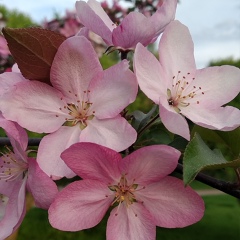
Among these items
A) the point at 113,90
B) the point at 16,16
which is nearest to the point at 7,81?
the point at 113,90

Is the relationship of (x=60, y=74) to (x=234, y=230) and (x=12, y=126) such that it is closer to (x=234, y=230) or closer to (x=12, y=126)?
(x=12, y=126)

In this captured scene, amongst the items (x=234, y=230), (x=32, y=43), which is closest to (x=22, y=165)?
(x=32, y=43)

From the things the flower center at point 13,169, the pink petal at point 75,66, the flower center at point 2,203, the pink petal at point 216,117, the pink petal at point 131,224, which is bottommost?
the flower center at point 2,203

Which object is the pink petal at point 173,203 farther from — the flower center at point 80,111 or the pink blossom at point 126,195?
the flower center at point 80,111

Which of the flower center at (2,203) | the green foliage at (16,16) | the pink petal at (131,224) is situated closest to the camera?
the pink petal at (131,224)

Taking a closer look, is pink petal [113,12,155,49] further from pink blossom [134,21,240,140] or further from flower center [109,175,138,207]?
flower center [109,175,138,207]

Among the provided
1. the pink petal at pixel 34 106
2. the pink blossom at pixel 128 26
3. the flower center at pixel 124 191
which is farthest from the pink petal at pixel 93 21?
the flower center at pixel 124 191
